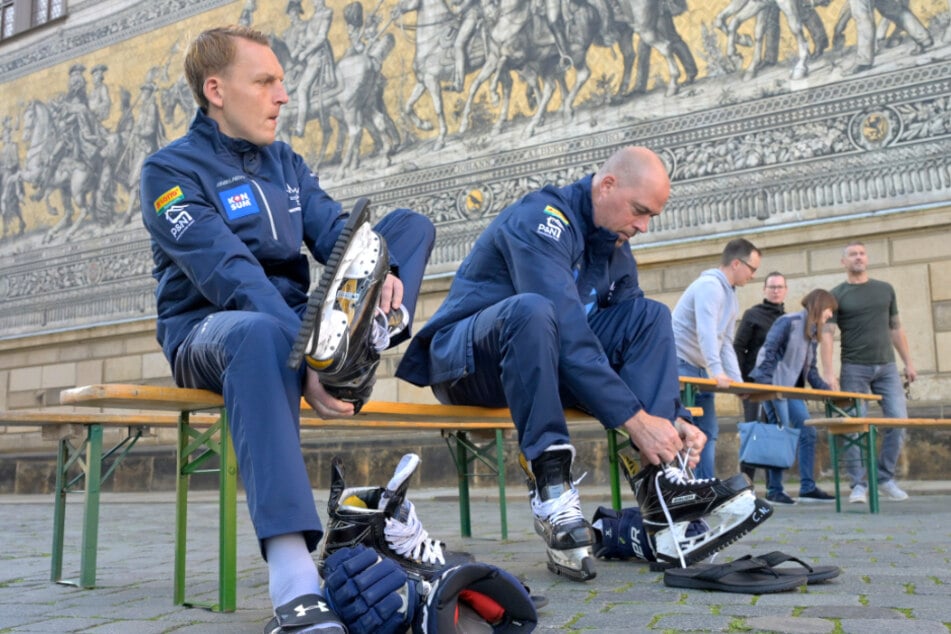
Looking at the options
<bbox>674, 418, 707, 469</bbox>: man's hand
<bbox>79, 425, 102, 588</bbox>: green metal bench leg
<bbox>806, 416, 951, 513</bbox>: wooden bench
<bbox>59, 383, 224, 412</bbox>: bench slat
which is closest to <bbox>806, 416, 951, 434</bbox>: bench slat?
<bbox>806, 416, 951, 513</bbox>: wooden bench

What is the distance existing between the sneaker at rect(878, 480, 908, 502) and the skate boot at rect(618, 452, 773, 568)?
4.49 meters

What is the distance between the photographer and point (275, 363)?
190 centimetres

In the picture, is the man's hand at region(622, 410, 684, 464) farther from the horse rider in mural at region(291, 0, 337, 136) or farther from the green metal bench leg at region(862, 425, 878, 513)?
the horse rider in mural at region(291, 0, 337, 136)

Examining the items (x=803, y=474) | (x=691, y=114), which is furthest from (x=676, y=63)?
(x=803, y=474)

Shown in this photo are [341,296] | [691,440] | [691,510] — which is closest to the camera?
[341,296]

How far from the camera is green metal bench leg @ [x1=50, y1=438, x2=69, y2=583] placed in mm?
3205

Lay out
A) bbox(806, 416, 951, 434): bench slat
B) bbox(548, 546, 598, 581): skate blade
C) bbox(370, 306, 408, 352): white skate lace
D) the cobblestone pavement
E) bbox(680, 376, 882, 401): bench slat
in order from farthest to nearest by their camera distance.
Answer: bbox(806, 416, 951, 434): bench slat
bbox(680, 376, 882, 401): bench slat
bbox(548, 546, 598, 581): skate blade
the cobblestone pavement
bbox(370, 306, 408, 352): white skate lace

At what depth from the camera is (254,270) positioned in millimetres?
2193

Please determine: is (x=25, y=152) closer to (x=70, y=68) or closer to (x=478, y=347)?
(x=70, y=68)

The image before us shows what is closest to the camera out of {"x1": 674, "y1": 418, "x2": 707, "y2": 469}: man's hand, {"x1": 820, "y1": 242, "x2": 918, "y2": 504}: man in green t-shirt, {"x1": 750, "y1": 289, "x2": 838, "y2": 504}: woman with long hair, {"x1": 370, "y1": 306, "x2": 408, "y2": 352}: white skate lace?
{"x1": 370, "y1": 306, "x2": 408, "y2": 352}: white skate lace

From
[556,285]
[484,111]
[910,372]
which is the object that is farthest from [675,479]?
[484,111]

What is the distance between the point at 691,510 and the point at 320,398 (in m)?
1.20

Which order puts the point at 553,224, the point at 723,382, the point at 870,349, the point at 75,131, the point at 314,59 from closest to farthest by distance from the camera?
the point at 553,224 < the point at 723,382 < the point at 870,349 < the point at 314,59 < the point at 75,131

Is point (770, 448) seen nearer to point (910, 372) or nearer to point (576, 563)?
point (910, 372)
